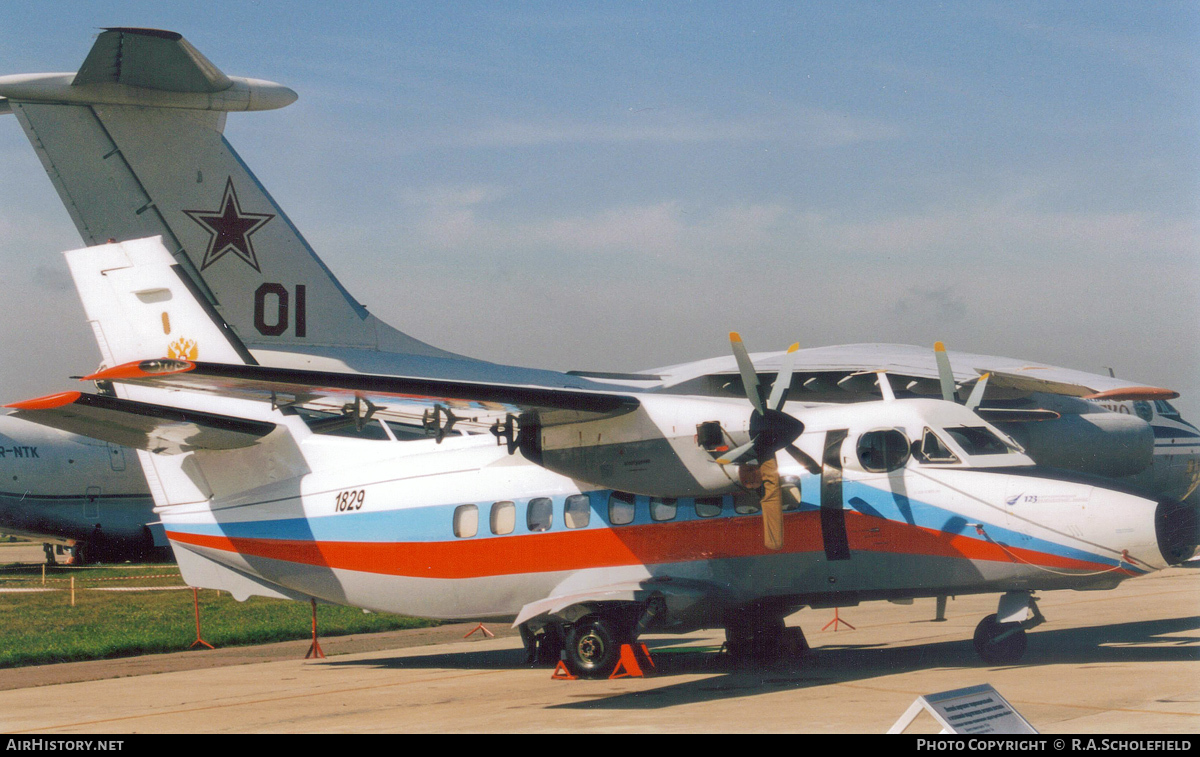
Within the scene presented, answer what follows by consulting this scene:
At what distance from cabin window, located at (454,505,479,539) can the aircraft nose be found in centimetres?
825

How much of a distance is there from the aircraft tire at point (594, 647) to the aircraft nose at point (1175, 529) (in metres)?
6.21

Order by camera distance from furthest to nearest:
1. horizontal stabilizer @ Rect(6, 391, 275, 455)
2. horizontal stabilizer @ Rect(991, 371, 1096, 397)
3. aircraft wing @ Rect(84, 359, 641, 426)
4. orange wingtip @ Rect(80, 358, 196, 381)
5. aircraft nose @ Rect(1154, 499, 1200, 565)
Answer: horizontal stabilizer @ Rect(991, 371, 1096, 397), horizontal stabilizer @ Rect(6, 391, 275, 455), aircraft nose @ Rect(1154, 499, 1200, 565), aircraft wing @ Rect(84, 359, 641, 426), orange wingtip @ Rect(80, 358, 196, 381)

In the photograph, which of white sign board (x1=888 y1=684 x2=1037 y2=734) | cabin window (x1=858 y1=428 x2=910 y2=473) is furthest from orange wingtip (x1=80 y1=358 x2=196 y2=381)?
cabin window (x1=858 y1=428 x2=910 y2=473)

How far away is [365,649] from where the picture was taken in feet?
63.4

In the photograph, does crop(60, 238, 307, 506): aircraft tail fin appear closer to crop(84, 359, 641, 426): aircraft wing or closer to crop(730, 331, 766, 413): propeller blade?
crop(84, 359, 641, 426): aircraft wing

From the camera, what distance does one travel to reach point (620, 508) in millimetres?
13898

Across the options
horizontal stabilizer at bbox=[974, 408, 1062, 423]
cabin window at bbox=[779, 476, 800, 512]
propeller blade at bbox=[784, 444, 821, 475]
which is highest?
horizontal stabilizer at bbox=[974, 408, 1062, 423]

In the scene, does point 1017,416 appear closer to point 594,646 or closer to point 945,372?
point 945,372

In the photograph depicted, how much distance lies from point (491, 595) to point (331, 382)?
4.63m

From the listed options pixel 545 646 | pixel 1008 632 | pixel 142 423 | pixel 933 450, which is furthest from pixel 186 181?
pixel 1008 632

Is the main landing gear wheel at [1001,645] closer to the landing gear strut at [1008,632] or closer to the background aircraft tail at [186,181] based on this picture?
the landing gear strut at [1008,632]

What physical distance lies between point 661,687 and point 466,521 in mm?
3669

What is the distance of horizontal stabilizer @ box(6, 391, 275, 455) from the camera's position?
12.6 m

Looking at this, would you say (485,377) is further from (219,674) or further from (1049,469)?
(1049,469)
